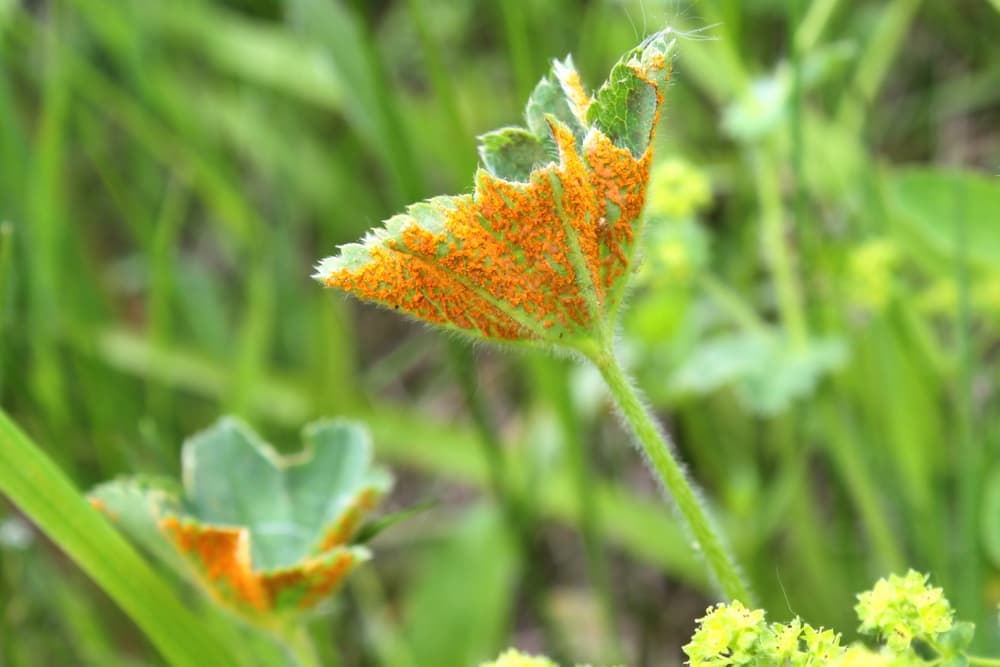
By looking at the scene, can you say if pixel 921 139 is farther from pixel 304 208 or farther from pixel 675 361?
pixel 304 208

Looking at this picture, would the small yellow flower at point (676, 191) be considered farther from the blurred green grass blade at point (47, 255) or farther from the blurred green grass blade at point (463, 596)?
the blurred green grass blade at point (47, 255)

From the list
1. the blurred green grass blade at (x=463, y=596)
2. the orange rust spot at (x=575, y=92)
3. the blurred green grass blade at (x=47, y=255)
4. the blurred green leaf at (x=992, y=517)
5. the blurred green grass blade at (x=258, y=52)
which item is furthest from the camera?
the blurred green grass blade at (x=258, y=52)

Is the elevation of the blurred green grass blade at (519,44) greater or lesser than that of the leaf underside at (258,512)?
greater

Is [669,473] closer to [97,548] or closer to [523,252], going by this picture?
[523,252]

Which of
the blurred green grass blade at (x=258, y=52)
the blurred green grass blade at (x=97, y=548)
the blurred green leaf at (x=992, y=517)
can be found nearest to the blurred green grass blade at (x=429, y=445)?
the blurred green leaf at (x=992, y=517)

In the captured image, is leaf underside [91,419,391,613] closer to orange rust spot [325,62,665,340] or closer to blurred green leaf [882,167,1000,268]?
orange rust spot [325,62,665,340]

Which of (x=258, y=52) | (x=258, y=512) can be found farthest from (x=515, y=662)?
(x=258, y=52)
